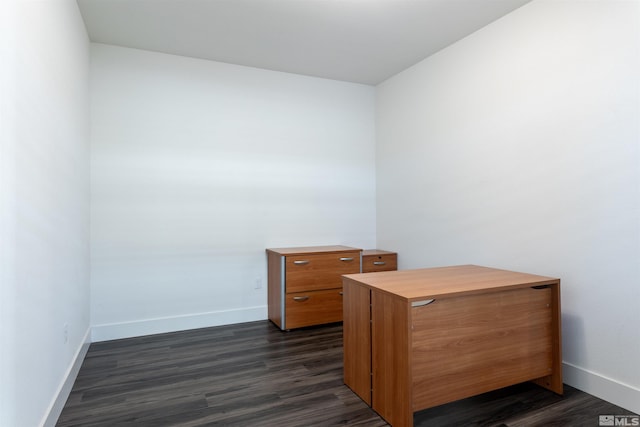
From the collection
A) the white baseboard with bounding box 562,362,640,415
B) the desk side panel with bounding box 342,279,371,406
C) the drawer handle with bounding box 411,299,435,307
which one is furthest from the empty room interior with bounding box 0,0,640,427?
the drawer handle with bounding box 411,299,435,307

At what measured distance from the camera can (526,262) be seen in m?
2.50

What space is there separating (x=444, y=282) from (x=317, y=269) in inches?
60.0

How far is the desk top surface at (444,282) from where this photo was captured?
6.02 ft

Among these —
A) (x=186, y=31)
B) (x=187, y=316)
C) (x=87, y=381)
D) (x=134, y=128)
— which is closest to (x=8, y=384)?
(x=87, y=381)

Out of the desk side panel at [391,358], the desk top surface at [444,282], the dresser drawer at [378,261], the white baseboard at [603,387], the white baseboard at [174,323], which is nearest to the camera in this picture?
the desk side panel at [391,358]

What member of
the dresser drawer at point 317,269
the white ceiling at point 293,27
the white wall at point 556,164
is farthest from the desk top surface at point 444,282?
the white ceiling at point 293,27

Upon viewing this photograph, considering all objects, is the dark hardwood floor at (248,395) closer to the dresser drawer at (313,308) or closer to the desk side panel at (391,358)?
the desk side panel at (391,358)

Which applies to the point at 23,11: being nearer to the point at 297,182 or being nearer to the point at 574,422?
the point at 297,182

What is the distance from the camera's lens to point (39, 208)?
1.65m

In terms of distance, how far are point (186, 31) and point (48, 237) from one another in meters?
1.99

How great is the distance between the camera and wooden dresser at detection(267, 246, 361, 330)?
10.8 ft

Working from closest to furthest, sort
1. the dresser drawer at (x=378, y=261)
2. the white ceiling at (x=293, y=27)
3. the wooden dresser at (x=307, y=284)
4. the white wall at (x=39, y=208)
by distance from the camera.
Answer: the white wall at (x=39, y=208) < the white ceiling at (x=293, y=27) < the wooden dresser at (x=307, y=284) < the dresser drawer at (x=378, y=261)

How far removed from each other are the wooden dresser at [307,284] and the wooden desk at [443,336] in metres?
1.09

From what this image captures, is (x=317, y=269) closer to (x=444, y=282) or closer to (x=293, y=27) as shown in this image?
(x=444, y=282)
